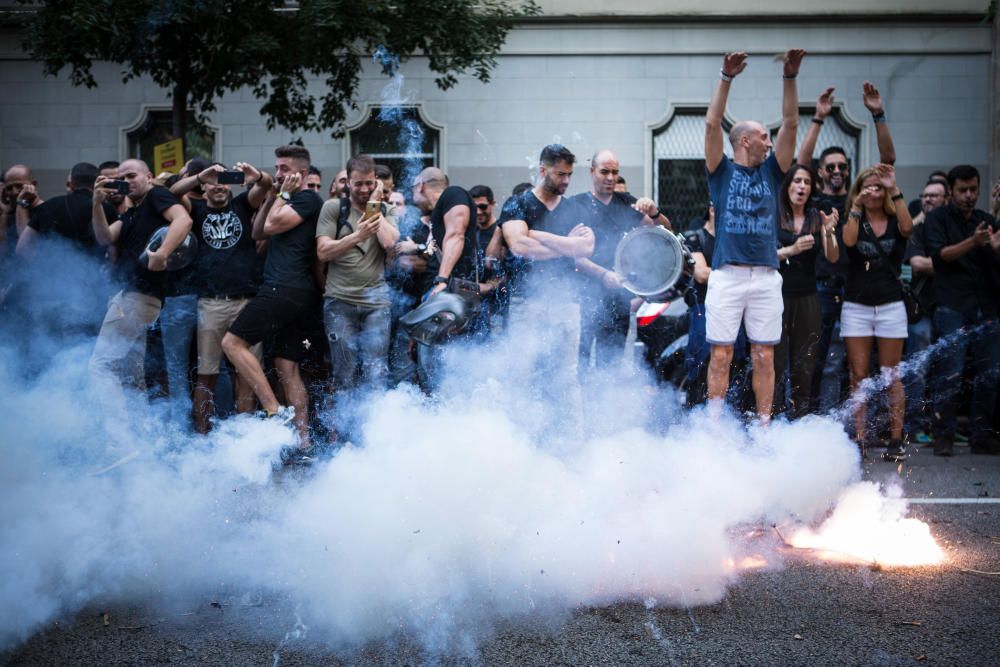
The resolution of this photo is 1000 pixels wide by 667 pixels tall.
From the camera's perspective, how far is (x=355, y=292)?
6648 mm

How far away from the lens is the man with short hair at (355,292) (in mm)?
6629

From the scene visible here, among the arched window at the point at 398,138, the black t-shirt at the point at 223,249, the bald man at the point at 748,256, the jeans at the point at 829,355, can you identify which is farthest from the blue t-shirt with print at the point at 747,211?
the arched window at the point at 398,138

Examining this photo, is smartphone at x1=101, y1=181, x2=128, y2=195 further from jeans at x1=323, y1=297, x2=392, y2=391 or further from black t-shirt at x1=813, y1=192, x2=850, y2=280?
black t-shirt at x1=813, y1=192, x2=850, y2=280

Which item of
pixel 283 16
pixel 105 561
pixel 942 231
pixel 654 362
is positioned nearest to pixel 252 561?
pixel 105 561

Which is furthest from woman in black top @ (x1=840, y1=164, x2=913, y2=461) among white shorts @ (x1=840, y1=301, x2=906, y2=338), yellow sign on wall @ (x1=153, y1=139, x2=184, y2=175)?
yellow sign on wall @ (x1=153, y1=139, x2=184, y2=175)

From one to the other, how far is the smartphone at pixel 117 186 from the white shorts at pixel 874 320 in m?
4.97

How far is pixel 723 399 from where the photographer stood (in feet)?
19.9

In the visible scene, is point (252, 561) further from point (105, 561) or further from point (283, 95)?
point (283, 95)

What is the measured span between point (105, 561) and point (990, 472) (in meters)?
5.54

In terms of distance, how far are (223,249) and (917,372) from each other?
5.26m

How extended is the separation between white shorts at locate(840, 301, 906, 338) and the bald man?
1368mm

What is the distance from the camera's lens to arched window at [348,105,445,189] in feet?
47.1

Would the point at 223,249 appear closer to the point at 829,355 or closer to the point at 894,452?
the point at 829,355

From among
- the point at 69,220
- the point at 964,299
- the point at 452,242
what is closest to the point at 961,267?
the point at 964,299
